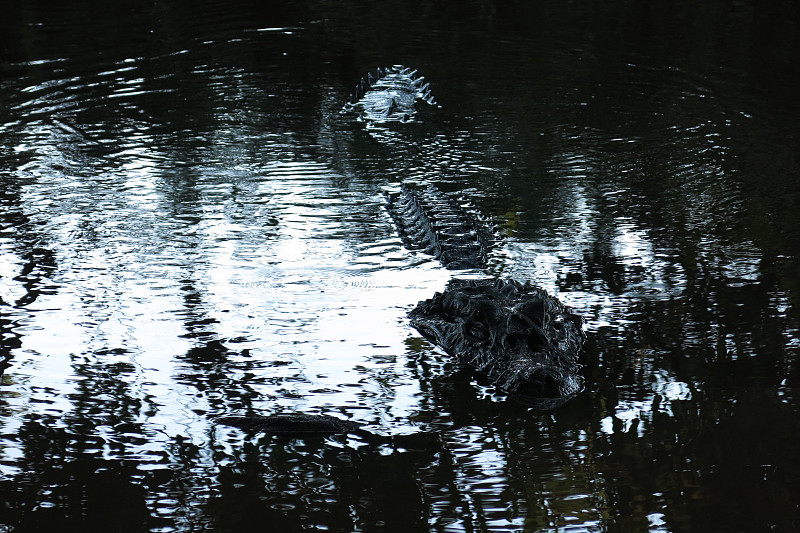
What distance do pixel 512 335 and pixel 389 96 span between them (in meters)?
5.49

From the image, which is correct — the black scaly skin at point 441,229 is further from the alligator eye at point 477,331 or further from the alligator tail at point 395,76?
the alligator tail at point 395,76

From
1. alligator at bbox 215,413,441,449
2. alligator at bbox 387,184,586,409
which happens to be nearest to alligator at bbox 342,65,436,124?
alligator at bbox 387,184,586,409

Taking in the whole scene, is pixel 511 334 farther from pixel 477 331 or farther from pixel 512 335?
pixel 477 331

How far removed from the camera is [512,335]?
4.21 meters

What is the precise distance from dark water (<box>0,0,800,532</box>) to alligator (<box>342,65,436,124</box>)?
0.26 m

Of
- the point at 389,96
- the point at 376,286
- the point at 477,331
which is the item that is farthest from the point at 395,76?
the point at 477,331

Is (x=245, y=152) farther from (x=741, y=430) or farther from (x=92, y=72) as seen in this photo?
(x=741, y=430)

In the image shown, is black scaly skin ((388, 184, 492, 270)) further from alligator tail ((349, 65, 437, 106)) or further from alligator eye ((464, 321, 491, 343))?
alligator tail ((349, 65, 437, 106))

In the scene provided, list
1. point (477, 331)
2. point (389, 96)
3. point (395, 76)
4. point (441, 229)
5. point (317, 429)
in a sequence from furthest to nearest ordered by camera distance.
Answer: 1. point (395, 76)
2. point (389, 96)
3. point (441, 229)
4. point (477, 331)
5. point (317, 429)

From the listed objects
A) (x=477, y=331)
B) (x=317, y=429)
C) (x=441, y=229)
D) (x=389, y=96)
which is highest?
(x=389, y=96)

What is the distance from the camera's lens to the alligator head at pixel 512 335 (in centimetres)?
393

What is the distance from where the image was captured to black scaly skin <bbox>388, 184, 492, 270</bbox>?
5543 mm

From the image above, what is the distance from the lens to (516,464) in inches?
138

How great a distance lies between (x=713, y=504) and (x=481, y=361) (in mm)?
1282
